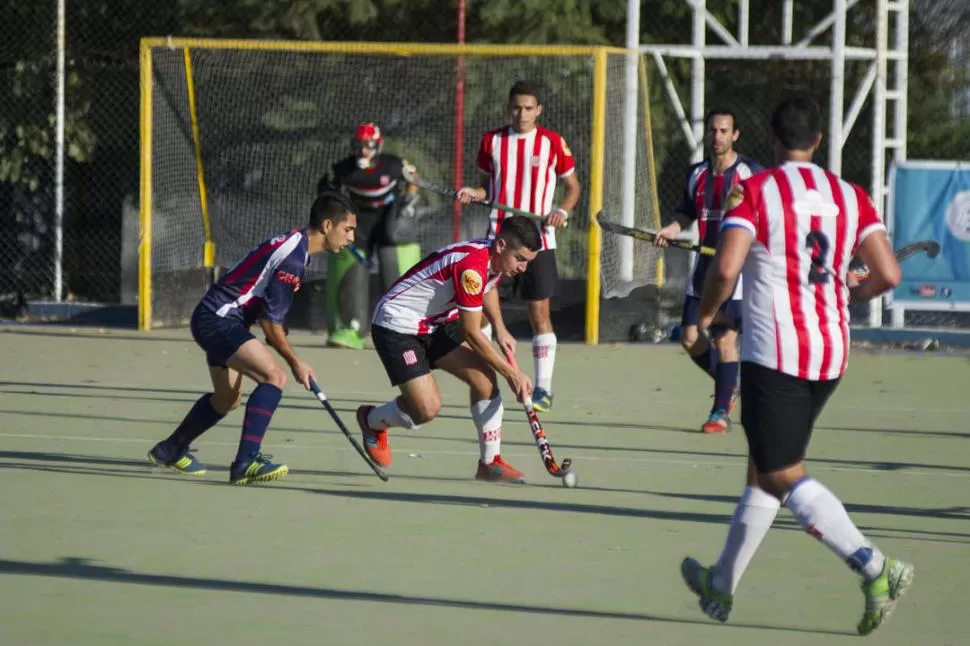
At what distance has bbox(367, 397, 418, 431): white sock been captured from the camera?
23.5 ft

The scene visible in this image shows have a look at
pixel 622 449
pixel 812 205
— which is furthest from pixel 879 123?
pixel 812 205

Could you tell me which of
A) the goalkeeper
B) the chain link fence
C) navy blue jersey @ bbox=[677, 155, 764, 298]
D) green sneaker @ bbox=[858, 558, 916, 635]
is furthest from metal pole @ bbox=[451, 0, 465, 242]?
green sneaker @ bbox=[858, 558, 916, 635]

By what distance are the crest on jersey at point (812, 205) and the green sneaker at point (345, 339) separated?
864cm

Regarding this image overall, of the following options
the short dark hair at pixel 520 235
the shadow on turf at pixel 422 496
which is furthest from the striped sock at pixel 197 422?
the short dark hair at pixel 520 235

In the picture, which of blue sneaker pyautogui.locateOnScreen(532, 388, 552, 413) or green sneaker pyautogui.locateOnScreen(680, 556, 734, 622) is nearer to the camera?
green sneaker pyautogui.locateOnScreen(680, 556, 734, 622)

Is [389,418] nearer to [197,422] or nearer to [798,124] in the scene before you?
[197,422]

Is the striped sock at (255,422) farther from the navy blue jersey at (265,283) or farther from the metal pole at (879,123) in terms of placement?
the metal pole at (879,123)

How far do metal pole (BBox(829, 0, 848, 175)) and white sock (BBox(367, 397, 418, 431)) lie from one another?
24.0ft

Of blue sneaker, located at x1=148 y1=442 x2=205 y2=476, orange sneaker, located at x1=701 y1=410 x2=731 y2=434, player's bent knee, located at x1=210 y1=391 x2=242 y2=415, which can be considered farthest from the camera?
orange sneaker, located at x1=701 y1=410 x2=731 y2=434

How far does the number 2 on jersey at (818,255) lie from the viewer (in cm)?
462

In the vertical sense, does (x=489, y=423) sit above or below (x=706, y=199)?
below

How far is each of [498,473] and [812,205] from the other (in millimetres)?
2722

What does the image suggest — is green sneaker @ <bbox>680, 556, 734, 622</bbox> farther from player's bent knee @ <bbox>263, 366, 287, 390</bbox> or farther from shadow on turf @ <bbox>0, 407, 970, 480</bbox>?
shadow on turf @ <bbox>0, 407, 970, 480</bbox>

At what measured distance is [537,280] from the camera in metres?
9.80
